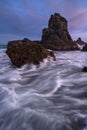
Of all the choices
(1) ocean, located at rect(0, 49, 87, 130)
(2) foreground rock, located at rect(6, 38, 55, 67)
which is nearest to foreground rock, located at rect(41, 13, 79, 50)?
(2) foreground rock, located at rect(6, 38, 55, 67)

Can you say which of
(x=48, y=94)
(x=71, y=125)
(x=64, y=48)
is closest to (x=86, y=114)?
(x=71, y=125)

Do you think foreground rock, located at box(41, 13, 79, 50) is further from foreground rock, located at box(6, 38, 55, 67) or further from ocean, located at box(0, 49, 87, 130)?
ocean, located at box(0, 49, 87, 130)

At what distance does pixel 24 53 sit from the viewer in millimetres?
15086

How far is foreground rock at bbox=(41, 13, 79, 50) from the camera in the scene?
1857 inches

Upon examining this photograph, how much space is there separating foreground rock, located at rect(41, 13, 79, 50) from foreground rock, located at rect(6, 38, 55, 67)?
95.6 ft

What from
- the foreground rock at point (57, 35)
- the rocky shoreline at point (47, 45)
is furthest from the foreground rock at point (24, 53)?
the foreground rock at point (57, 35)

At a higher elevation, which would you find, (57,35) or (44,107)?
(57,35)

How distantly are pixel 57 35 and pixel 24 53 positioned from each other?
1467 inches

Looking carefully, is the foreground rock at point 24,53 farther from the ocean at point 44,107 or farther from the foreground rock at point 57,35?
the foreground rock at point 57,35

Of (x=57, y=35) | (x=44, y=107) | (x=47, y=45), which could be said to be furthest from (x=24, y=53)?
(x=57, y=35)

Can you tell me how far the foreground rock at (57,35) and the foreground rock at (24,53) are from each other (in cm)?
2915

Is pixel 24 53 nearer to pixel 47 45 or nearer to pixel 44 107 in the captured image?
pixel 44 107

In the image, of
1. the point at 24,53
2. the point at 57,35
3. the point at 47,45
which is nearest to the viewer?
the point at 24,53

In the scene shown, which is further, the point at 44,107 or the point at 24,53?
the point at 24,53
